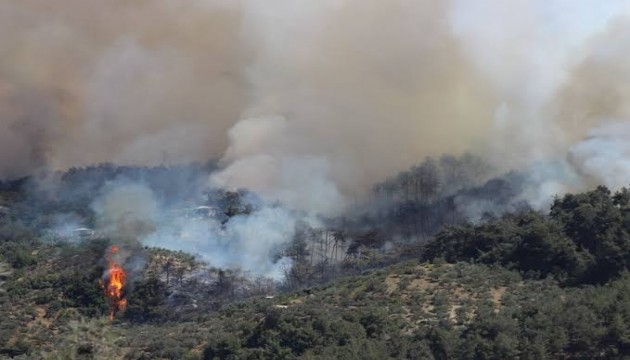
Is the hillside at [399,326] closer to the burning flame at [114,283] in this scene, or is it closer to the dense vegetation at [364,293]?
the dense vegetation at [364,293]

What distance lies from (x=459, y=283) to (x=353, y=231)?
2313 inches

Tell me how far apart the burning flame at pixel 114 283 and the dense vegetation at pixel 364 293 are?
1.30 m

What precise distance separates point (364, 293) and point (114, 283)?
3993 cm

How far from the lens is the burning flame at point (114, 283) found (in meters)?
96.8

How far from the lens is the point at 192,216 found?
4540 inches

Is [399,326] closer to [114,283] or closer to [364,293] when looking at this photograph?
[364,293]

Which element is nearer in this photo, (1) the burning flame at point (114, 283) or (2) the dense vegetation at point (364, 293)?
(2) the dense vegetation at point (364, 293)

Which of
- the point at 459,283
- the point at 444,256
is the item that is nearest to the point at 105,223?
the point at 444,256

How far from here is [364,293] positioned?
7331 centimetres

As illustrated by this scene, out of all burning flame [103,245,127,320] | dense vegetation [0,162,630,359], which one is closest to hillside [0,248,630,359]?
dense vegetation [0,162,630,359]

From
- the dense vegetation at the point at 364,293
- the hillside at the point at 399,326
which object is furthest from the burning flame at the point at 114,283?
the hillside at the point at 399,326

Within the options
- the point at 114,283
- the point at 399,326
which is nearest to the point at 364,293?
the point at 399,326

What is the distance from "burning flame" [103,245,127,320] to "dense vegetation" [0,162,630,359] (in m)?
1.30

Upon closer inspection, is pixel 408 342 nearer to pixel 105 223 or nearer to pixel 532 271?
pixel 532 271
